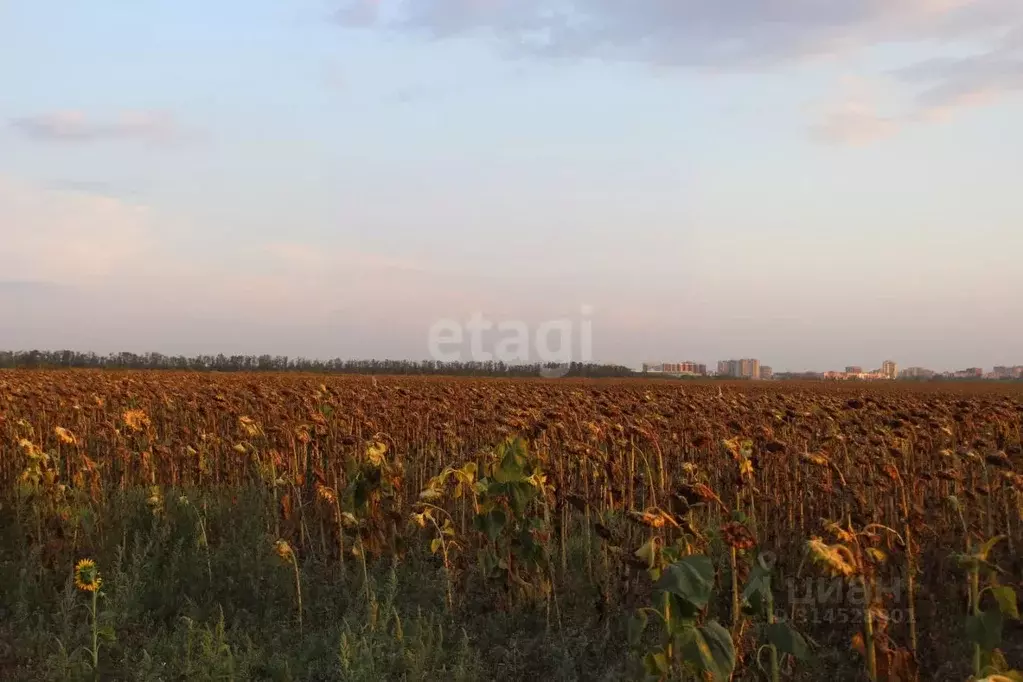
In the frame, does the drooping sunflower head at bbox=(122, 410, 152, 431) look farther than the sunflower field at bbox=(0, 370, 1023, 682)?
Yes

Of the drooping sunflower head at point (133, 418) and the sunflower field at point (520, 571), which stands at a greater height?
the drooping sunflower head at point (133, 418)

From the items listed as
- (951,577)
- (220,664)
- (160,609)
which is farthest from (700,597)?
(160,609)

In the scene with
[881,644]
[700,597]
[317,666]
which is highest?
[700,597]

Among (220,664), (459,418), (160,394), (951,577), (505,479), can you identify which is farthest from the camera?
(160,394)

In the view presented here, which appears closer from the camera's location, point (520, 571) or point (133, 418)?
point (520, 571)

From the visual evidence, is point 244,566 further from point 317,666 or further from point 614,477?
point 614,477

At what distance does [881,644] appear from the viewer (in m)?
3.27

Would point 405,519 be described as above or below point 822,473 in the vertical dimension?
below

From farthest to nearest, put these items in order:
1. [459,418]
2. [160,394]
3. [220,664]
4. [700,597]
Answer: [160,394]
[459,418]
[220,664]
[700,597]

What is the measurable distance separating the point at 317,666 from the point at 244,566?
161 cm

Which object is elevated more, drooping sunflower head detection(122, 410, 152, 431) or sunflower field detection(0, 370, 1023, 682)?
drooping sunflower head detection(122, 410, 152, 431)

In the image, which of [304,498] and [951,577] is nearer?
[951,577]

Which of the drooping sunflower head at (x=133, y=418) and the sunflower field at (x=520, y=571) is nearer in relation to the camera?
the sunflower field at (x=520, y=571)

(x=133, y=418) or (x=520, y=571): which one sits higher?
(x=133, y=418)
